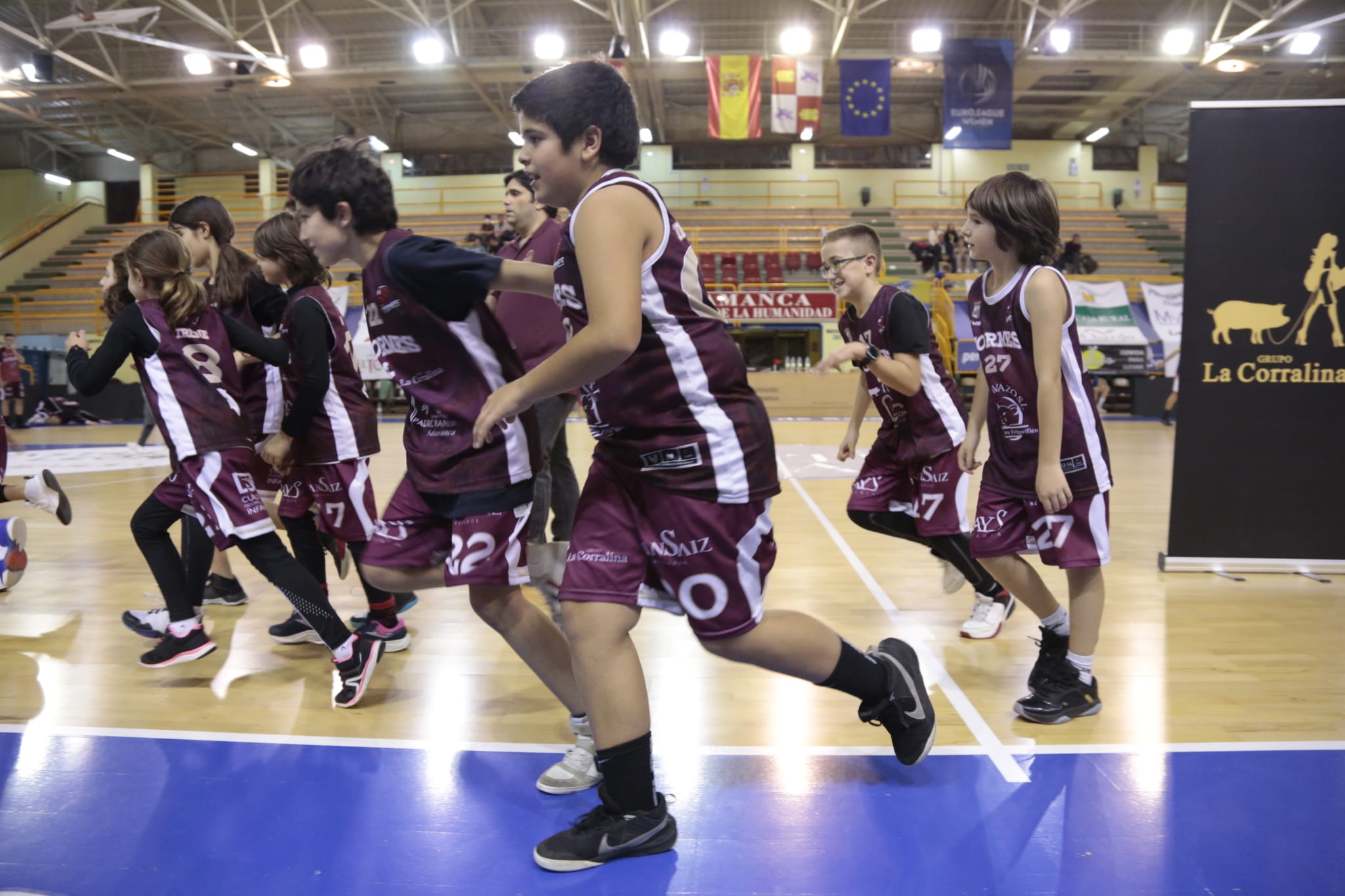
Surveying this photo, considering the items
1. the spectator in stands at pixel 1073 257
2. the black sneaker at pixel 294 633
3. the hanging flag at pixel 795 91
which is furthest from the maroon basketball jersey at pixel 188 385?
the spectator in stands at pixel 1073 257

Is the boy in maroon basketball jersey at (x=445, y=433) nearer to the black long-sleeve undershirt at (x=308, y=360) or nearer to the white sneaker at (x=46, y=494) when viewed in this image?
the black long-sleeve undershirt at (x=308, y=360)

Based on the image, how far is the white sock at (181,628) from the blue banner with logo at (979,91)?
1531cm

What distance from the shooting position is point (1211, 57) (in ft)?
57.9

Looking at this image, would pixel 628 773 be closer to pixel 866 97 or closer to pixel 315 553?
pixel 315 553

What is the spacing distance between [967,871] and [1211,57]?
20.7m

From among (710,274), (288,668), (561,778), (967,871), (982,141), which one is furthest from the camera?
(710,274)

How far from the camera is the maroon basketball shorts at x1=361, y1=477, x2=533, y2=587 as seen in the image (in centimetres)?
207

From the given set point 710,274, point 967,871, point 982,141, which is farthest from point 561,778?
point 710,274

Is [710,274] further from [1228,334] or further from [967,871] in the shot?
[967,871]

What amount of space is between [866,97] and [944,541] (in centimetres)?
1470

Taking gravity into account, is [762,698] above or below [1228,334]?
below

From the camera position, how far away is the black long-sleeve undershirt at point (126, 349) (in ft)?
8.96

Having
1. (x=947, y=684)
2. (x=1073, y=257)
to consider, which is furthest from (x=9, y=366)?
(x=1073, y=257)

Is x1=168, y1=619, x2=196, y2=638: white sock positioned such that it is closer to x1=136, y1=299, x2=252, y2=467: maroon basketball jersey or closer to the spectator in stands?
x1=136, y1=299, x2=252, y2=467: maroon basketball jersey
